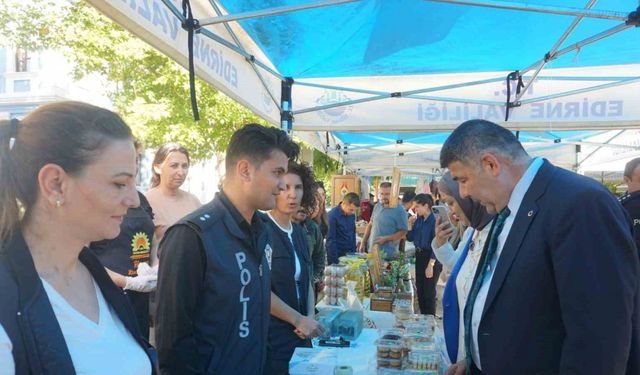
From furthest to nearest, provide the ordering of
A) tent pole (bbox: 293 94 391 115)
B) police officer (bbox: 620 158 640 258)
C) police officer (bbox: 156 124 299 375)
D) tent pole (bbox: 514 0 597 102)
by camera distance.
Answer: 1. tent pole (bbox: 293 94 391 115)
2. police officer (bbox: 620 158 640 258)
3. tent pole (bbox: 514 0 597 102)
4. police officer (bbox: 156 124 299 375)

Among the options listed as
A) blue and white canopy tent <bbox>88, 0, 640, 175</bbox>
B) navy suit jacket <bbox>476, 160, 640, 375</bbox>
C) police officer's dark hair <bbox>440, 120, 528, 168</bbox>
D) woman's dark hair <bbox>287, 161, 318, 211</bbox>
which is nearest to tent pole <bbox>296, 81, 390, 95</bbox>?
blue and white canopy tent <bbox>88, 0, 640, 175</bbox>

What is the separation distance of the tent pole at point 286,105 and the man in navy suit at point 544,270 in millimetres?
2942

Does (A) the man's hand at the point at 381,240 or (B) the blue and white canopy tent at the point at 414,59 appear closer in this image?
(B) the blue and white canopy tent at the point at 414,59

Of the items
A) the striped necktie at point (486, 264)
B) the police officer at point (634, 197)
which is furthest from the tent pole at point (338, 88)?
the striped necktie at point (486, 264)

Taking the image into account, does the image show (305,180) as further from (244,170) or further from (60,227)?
(60,227)

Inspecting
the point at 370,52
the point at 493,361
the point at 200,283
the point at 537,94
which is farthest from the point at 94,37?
the point at 493,361

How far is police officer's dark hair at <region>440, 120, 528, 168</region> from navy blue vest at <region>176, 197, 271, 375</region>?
0.91 metres

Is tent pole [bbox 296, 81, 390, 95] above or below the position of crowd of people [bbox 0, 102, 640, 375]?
above

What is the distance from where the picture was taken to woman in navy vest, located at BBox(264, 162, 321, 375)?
2400 mm

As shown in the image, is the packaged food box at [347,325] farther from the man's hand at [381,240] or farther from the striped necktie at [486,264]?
the man's hand at [381,240]

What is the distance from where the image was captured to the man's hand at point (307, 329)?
2346 millimetres

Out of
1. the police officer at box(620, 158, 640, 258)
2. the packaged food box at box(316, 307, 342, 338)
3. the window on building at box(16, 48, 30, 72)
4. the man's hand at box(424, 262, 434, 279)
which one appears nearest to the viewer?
the packaged food box at box(316, 307, 342, 338)

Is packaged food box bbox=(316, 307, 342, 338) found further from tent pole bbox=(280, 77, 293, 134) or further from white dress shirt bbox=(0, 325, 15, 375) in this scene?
tent pole bbox=(280, 77, 293, 134)

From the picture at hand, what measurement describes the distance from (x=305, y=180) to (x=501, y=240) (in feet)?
6.44
